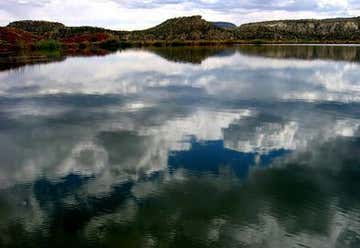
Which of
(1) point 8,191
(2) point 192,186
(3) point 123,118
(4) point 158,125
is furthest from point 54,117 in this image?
(2) point 192,186

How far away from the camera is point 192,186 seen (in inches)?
507

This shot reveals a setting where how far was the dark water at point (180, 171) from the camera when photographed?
10.3m

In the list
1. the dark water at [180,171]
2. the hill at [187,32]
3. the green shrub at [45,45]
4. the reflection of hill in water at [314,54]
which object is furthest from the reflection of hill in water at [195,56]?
the hill at [187,32]

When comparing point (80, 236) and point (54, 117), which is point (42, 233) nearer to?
point (80, 236)

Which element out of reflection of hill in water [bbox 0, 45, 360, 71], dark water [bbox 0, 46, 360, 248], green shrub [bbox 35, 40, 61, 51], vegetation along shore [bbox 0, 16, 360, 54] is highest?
vegetation along shore [bbox 0, 16, 360, 54]

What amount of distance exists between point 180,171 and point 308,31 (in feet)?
598

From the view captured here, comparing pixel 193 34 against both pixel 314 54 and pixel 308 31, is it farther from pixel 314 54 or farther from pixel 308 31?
pixel 314 54

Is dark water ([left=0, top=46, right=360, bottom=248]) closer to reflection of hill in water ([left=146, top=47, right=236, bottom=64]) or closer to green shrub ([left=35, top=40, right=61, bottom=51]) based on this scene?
reflection of hill in water ([left=146, top=47, right=236, bottom=64])

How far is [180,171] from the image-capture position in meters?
14.1

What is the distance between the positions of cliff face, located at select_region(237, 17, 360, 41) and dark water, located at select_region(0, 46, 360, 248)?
137m

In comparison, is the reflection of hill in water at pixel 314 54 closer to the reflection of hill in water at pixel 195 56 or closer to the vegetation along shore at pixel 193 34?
the reflection of hill in water at pixel 195 56

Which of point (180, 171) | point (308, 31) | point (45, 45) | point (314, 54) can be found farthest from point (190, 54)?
point (308, 31)

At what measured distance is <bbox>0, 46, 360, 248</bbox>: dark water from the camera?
404 inches

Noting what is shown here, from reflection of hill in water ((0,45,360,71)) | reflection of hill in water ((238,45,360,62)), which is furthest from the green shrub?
reflection of hill in water ((238,45,360,62))
